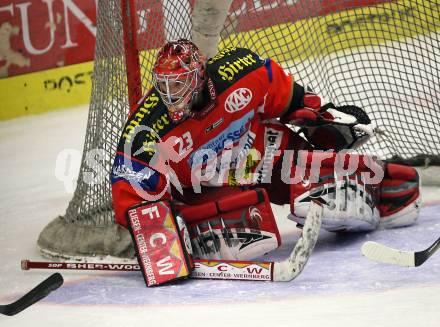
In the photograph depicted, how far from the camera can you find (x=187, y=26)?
4.16 metres

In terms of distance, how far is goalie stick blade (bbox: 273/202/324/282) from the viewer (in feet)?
10.9

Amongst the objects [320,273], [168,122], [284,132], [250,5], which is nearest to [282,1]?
[250,5]

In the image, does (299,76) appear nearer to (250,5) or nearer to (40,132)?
(250,5)

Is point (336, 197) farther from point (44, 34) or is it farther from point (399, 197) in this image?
point (44, 34)

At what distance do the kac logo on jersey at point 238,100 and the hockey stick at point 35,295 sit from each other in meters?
0.88

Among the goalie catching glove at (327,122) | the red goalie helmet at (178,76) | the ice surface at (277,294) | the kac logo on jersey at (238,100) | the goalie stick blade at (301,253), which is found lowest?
Answer: the ice surface at (277,294)

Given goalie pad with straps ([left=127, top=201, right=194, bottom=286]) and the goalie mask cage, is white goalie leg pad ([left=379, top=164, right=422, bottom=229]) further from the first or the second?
goalie pad with straps ([left=127, top=201, right=194, bottom=286])

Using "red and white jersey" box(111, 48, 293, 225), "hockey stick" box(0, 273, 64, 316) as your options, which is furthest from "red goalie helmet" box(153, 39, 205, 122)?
"hockey stick" box(0, 273, 64, 316)

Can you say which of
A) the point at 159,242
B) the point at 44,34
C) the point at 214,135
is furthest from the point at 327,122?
the point at 44,34

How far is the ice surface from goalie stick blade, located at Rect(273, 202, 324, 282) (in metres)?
0.03

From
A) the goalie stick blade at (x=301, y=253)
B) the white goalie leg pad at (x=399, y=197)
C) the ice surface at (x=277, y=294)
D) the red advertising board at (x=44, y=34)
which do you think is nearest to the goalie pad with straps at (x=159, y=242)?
the ice surface at (x=277, y=294)

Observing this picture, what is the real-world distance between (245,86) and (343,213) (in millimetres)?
565

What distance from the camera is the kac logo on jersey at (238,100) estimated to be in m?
3.62

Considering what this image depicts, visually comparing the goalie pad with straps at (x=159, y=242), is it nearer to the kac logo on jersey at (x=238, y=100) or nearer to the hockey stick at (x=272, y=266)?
the hockey stick at (x=272, y=266)
